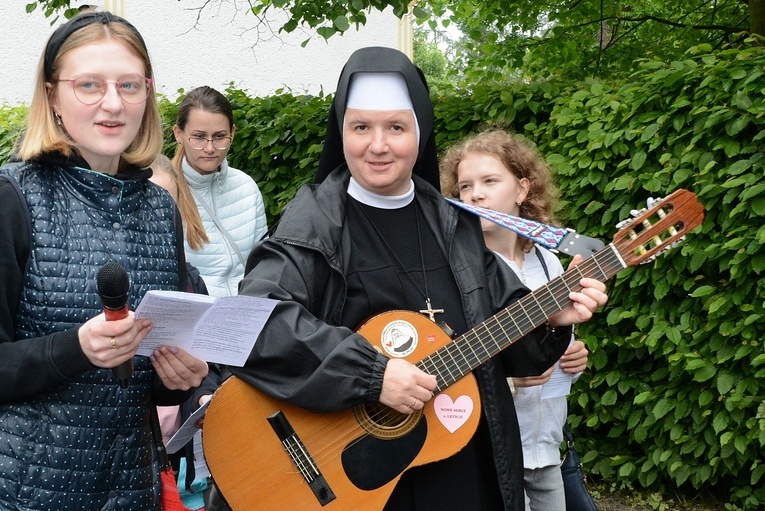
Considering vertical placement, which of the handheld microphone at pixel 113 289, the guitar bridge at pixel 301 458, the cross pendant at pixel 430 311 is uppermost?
the handheld microphone at pixel 113 289

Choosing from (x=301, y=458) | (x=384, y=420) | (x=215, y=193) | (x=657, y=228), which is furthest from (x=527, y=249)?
(x=215, y=193)

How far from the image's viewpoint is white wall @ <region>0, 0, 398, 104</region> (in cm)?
1541

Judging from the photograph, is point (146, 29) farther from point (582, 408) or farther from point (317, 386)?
point (317, 386)

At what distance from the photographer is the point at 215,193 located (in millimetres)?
5629

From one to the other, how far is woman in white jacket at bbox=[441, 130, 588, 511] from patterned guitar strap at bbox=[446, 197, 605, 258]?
437 millimetres

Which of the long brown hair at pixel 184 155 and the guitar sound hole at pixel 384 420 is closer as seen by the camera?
the guitar sound hole at pixel 384 420

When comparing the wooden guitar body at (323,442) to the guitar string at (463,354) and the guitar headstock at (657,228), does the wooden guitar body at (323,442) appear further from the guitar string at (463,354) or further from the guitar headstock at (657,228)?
the guitar headstock at (657,228)

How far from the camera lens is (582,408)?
5.61m

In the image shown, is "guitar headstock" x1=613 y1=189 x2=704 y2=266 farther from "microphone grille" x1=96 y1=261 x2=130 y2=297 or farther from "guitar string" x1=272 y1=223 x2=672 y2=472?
"microphone grille" x1=96 y1=261 x2=130 y2=297

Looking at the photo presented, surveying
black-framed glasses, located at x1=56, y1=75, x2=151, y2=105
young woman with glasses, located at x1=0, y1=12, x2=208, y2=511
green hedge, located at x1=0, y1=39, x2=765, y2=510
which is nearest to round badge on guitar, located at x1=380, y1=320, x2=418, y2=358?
young woman with glasses, located at x1=0, y1=12, x2=208, y2=511

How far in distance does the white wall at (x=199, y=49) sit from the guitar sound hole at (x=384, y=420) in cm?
1251

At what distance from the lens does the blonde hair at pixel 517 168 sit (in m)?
4.12

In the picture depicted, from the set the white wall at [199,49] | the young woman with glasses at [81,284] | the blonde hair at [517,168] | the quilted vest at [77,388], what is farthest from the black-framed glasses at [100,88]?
the white wall at [199,49]

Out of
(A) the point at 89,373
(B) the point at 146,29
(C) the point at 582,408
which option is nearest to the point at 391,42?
(B) the point at 146,29
